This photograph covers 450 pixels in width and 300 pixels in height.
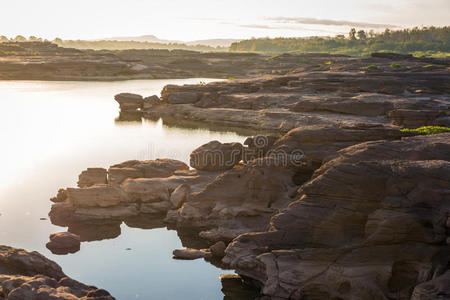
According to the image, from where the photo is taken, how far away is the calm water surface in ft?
83.4

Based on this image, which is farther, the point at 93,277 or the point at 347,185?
the point at 93,277

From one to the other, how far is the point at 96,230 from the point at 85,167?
14.4 metres

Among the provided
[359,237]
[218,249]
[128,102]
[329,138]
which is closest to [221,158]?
[329,138]

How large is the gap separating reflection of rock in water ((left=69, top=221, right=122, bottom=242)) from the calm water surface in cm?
51

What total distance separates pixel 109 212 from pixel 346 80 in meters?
51.9

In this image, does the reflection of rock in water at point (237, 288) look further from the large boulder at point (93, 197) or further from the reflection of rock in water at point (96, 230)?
the large boulder at point (93, 197)

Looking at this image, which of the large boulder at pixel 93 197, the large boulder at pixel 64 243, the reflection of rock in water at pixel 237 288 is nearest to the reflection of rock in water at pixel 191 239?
the reflection of rock in water at pixel 237 288

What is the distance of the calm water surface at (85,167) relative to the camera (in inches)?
1000

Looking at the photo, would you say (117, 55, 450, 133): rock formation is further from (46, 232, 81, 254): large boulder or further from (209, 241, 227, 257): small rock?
(46, 232, 81, 254): large boulder

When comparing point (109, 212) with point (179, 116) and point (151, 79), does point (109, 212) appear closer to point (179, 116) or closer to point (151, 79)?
point (179, 116)

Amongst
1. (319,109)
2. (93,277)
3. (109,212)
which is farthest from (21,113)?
(93,277)

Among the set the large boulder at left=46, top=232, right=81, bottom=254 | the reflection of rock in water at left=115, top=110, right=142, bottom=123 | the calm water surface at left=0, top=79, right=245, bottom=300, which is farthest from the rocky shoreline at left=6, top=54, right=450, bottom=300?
the reflection of rock in water at left=115, top=110, right=142, bottom=123

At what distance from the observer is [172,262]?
2733 cm

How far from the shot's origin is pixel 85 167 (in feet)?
148
